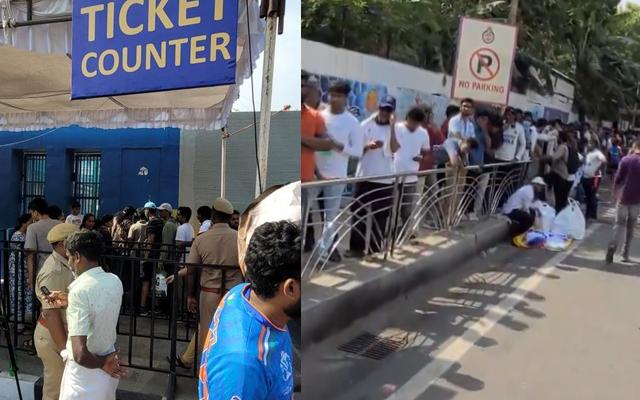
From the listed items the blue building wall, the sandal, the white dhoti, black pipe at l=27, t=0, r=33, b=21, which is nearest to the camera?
the white dhoti

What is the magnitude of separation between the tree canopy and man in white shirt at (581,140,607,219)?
0.07 m

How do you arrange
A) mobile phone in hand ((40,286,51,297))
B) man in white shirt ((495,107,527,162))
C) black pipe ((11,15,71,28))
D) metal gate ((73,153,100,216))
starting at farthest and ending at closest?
metal gate ((73,153,100,216)) → black pipe ((11,15,71,28)) → mobile phone in hand ((40,286,51,297)) → man in white shirt ((495,107,527,162))

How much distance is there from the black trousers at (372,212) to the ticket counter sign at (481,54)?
0.72 feet

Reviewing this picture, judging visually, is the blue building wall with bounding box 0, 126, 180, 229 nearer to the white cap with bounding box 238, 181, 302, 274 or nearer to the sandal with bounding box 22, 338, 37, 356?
the sandal with bounding box 22, 338, 37, 356

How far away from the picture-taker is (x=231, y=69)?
2625mm

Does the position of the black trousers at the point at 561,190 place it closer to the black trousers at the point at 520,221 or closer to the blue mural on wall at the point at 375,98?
the black trousers at the point at 520,221

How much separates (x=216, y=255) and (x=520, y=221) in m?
2.92

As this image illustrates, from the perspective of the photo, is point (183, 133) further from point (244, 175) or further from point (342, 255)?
point (342, 255)

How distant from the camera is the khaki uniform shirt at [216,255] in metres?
3.81

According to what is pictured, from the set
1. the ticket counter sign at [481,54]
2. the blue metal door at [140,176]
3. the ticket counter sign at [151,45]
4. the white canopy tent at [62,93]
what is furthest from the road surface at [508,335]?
the blue metal door at [140,176]

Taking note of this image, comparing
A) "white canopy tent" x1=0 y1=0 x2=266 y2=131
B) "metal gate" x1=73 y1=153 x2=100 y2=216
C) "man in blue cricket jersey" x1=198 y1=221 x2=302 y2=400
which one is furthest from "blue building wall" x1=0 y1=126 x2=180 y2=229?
"man in blue cricket jersey" x1=198 y1=221 x2=302 y2=400

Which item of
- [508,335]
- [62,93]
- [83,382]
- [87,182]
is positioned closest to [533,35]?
[508,335]

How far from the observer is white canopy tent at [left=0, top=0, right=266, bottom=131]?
3.32 meters

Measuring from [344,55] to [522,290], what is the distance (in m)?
0.57
